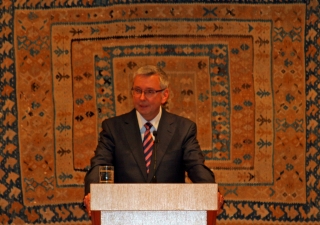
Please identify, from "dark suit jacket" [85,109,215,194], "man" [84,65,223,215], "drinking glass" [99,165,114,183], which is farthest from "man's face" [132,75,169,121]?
"drinking glass" [99,165,114,183]

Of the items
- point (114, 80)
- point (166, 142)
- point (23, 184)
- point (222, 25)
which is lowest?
point (23, 184)

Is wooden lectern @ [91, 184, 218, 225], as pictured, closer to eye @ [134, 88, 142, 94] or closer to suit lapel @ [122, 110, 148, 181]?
suit lapel @ [122, 110, 148, 181]

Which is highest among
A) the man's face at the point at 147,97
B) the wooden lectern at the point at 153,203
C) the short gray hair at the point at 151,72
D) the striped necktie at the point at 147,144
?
the short gray hair at the point at 151,72

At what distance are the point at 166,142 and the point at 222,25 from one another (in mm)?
1713

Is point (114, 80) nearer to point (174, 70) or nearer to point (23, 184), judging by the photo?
point (174, 70)

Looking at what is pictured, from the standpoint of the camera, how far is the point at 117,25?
5.49m

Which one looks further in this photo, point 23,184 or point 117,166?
point 23,184

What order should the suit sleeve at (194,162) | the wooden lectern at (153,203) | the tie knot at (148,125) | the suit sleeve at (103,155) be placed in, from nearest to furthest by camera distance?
the wooden lectern at (153,203)
the suit sleeve at (103,155)
the suit sleeve at (194,162)
the tie knot at (148,125)

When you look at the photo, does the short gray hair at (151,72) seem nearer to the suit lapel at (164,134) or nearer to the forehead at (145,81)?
the forehead at (145,81)

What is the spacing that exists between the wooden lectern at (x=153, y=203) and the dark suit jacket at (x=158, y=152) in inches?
41.2

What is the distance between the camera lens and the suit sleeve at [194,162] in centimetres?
396

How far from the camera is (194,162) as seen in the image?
4.06 meters

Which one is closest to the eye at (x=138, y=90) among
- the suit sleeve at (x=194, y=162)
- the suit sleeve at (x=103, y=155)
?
the suit sleeve at (x=103, y=155)

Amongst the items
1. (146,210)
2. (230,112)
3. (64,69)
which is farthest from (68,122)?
(146,210)
